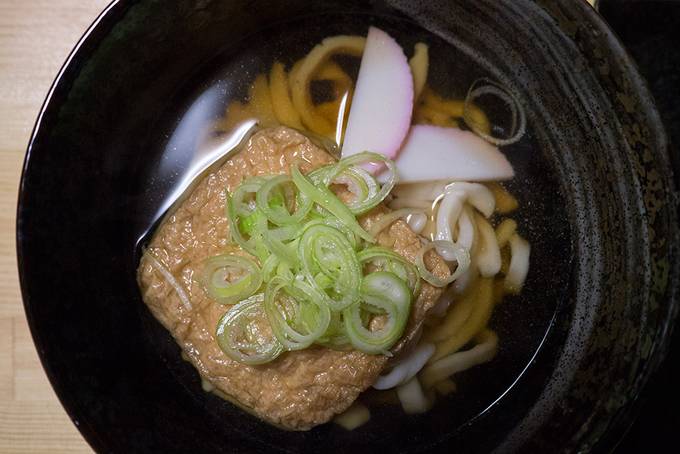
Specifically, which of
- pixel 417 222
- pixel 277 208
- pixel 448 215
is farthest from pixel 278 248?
pixel 448 215

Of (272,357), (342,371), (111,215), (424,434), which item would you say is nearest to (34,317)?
(111,215)

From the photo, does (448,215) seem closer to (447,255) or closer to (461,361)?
(447,255)

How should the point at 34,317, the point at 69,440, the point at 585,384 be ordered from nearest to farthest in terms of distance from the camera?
the point at 34,317
the point at 585,384
the point at 69,440

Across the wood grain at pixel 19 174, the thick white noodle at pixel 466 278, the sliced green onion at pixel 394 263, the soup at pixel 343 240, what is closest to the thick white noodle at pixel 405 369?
the soup at pixel 343 240

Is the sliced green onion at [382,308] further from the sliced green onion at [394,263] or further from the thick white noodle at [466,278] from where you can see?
the thick white noodle at [466,278]

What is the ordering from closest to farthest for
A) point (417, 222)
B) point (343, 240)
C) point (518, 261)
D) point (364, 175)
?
1. point (343, 240)
2. point (364, 175)
3. point (417, 222)
4. point (518, 261)

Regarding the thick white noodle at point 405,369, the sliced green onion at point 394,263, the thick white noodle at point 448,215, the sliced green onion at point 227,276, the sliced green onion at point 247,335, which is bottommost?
the thick white noodle at point 405,369

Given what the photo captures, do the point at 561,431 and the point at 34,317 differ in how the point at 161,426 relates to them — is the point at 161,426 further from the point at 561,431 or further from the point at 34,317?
the point at 561,431

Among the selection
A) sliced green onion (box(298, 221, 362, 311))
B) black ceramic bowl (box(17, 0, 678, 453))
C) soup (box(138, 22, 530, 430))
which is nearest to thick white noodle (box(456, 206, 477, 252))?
soup (box(138, 22, 530, 430))
